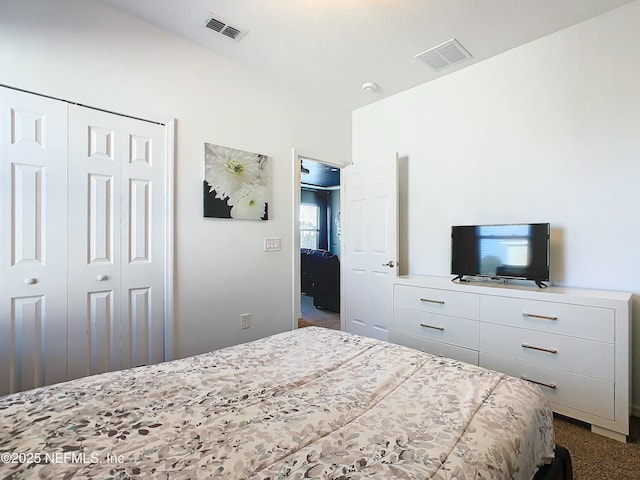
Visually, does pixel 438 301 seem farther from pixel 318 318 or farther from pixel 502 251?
pixel 318 318

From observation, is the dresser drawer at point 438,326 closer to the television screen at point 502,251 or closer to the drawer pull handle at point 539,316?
the drawer pull handle at point 539,316

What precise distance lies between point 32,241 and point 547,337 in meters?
3.31

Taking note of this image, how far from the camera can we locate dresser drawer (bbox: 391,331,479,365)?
8.23 feet

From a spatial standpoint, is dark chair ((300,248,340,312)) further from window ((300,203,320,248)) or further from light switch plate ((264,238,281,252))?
window ((300,203,320,248))

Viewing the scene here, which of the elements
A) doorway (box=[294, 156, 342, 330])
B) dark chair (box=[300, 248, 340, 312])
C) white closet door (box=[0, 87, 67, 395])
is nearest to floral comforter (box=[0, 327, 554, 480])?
white closet door (box=[0, 87, 67, 395])

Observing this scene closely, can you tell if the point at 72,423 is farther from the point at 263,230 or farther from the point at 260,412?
the point at 263,230

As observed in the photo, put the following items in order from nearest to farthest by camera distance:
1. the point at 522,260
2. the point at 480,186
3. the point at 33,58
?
the point at 33,58 < the point at 522,260 < the point at 480,186

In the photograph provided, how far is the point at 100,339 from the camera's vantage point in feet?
7.14

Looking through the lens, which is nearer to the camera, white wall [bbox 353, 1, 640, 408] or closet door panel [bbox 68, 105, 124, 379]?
closet door panel [bbox 68, 105, 124, 379]

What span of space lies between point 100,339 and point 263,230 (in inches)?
59.9

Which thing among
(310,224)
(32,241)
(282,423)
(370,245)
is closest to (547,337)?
(370,245)

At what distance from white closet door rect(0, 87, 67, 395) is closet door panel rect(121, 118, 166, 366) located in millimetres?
355

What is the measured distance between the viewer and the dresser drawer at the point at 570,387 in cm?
195

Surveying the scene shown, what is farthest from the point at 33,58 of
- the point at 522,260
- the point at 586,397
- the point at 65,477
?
the point at 586,397
